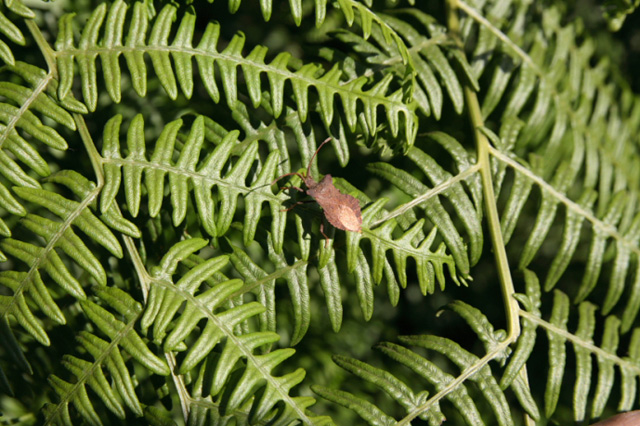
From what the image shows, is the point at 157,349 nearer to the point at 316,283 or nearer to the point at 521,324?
the point at 316,283

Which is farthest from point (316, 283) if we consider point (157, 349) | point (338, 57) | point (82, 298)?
point (82, 298)

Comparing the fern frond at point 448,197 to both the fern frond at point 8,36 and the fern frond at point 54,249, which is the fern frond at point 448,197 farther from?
the fern frond at point 8,36

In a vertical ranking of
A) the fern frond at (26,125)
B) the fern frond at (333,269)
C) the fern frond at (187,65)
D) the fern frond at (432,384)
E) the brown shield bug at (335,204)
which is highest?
the fern frond at (187,65)

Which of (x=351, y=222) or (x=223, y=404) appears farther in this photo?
(x=351, y=222)

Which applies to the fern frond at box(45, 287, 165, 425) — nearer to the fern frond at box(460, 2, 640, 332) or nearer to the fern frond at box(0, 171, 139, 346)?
the fern frond at box(0, 171, 139, 346)

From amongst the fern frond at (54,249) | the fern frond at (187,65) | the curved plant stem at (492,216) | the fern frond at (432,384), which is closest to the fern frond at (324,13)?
the fern frond at (187,65)

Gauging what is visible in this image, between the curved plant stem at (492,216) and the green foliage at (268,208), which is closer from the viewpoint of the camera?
the green foliage at (268,208)

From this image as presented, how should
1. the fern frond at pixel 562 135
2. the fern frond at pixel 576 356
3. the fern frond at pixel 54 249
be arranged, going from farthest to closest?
the fern frond at pixel 562 135
the fern frond at pixel 576 356
the fern frond at pixel 54 249
